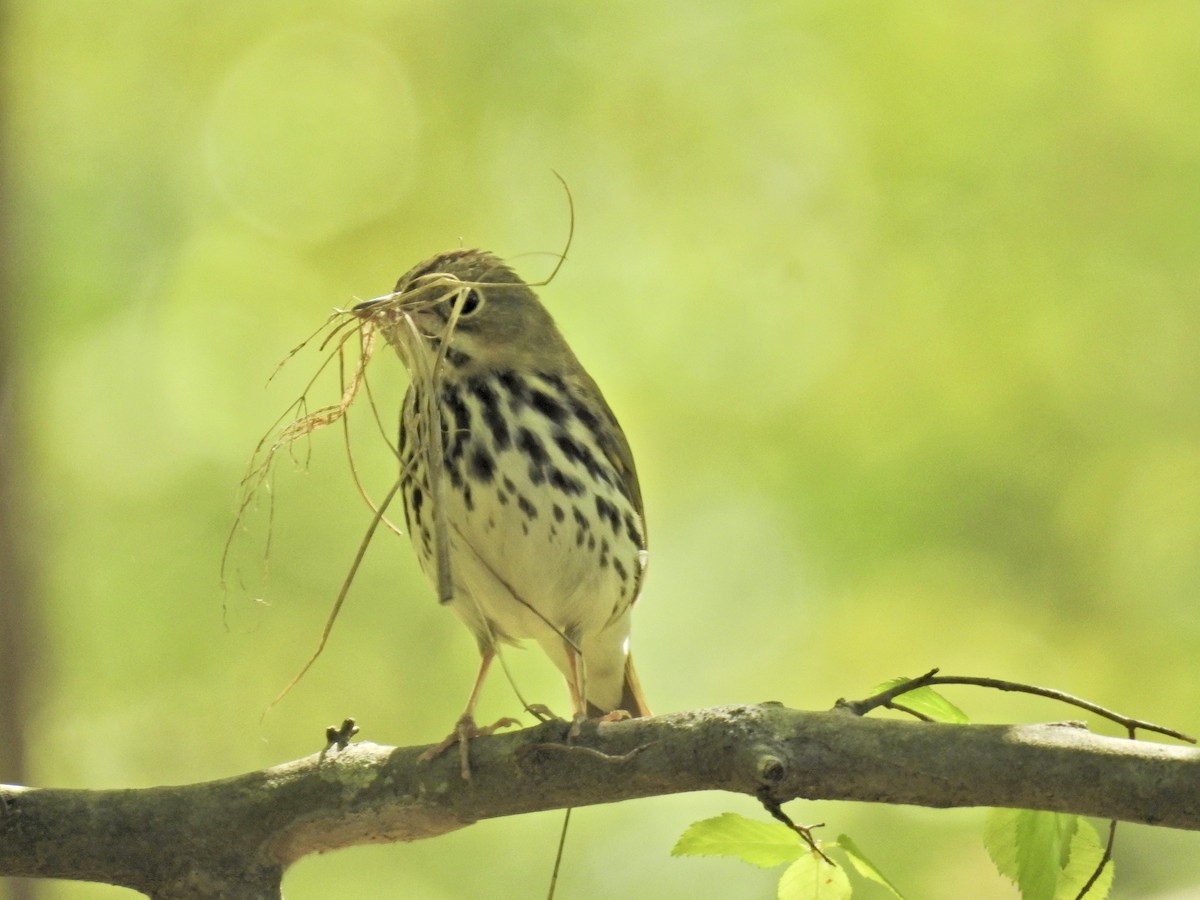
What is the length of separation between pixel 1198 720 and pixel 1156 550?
44.4 inches

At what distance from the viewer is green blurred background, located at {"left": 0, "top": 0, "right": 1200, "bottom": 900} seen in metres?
7.53

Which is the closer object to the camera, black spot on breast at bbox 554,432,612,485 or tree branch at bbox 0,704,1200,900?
tree branch at bbox 0,704,1200,900

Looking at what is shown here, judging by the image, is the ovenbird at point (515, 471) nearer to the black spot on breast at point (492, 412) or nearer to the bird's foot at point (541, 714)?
the black spot on breast at point (492, 412)

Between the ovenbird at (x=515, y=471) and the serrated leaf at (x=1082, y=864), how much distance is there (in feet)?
5.30

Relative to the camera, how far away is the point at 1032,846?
2.51m

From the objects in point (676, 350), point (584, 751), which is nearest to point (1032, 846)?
point (584, 751)

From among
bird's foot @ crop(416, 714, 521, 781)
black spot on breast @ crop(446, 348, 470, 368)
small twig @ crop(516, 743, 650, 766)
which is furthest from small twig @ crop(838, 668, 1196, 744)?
black spot on breast @ crop(446, 348, 470, 368)

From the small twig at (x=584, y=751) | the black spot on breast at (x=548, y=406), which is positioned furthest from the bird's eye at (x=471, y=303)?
the small twig at (x=584, y=751)

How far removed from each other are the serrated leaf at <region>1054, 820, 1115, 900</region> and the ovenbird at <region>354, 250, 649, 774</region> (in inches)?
63.6

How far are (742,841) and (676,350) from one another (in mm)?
5819

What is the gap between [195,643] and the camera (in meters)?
7.52

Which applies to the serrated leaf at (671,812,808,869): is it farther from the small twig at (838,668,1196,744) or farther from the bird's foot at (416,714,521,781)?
the bird's foot at (416,714,521,781)

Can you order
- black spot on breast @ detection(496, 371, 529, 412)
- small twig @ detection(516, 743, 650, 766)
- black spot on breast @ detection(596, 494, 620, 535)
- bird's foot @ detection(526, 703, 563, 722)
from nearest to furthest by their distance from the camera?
small twig @ detection(516, 743, 650, 766), bird's foot @ detection(526, 703, 563, 722), black spot on breast @ detection(496, 371, 529, 412), black spot on breast @ detection(596, 494, 620, 535)

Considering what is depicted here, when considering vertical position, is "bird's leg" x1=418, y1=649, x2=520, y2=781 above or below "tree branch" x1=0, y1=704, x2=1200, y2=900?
above
